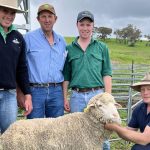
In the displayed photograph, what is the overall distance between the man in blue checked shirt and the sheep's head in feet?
2.56

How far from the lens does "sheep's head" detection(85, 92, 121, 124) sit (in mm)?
4203

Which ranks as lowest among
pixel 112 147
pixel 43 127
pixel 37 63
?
pixel 112 147

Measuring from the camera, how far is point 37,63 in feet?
16.0

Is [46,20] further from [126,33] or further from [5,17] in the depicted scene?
[126,33]

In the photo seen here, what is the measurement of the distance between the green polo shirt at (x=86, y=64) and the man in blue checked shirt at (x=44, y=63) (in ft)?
0.42

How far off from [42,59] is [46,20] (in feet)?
1.60

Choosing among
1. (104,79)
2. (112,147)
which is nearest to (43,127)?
(104,79)

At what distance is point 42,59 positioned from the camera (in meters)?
4.86

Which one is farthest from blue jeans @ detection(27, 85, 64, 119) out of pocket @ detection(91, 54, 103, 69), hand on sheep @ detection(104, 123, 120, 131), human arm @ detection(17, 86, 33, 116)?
hand on sheep @ detection(104, 123, 120, 131)

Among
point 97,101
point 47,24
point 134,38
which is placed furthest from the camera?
point 134,38

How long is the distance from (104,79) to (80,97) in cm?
44

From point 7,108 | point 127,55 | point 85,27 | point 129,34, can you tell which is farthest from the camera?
point 129,34

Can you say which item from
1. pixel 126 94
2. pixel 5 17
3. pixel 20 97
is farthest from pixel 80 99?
pixel 126 94

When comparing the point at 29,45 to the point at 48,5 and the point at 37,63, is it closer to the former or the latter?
the point at 37,63
